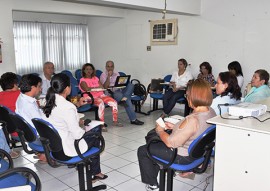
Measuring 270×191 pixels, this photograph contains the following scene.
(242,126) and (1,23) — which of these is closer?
(242,126)

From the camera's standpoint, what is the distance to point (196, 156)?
7.21 feet

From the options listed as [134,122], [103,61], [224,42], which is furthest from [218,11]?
[103,61]

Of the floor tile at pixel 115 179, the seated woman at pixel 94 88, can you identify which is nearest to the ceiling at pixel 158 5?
the seated woman at pixel 94 88

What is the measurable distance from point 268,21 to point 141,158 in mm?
3893

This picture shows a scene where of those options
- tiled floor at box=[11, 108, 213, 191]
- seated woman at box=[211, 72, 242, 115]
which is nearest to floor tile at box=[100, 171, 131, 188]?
tiled floor at box=[11, 108, 213, 191]

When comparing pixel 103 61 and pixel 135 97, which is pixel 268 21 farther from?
pixel 103 61

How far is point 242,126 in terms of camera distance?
2.12 metres

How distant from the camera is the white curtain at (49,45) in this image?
7000mm

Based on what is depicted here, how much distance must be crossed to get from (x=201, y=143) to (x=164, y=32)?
475 centimetres

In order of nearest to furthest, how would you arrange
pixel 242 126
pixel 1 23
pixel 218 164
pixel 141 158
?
pixel 242 126, pixel 218 164, pixel 141 158, pixel 1 23

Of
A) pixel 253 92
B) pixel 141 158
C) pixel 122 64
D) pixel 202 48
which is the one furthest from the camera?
pixel 122 64

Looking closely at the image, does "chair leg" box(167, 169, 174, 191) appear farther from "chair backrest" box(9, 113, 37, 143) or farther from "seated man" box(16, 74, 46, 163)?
"seated man" box(16, 74, 46, 163)

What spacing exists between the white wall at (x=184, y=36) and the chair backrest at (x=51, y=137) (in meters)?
3.70

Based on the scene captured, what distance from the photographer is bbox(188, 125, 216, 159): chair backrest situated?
83.0 inches
